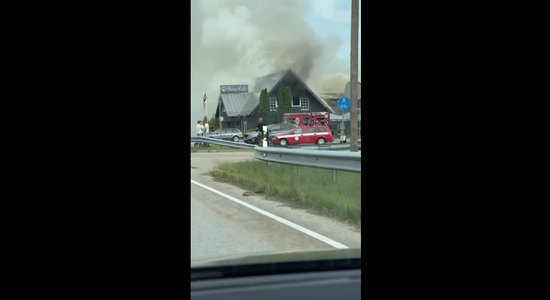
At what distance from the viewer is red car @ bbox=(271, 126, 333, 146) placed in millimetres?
11000

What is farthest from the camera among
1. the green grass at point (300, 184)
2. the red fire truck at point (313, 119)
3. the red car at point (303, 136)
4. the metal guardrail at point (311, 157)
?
the red car at point (303, 136)

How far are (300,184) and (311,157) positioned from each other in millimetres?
597

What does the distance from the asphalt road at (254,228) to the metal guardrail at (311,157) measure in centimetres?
86

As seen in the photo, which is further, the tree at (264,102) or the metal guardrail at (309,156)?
the metal guardrail at (309,156)

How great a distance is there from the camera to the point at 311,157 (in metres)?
9.19

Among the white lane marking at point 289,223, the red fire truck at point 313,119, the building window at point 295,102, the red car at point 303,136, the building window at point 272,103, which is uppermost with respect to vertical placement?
the building window at point 295,102

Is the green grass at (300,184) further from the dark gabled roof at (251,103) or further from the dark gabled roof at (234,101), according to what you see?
the dark gabled roof at (234,101)

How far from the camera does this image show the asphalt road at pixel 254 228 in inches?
204

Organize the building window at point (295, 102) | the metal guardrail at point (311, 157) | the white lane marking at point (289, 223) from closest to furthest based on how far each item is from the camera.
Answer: the white lane marking at point (289, 223) → the building window at point (295, 102) → the metal guardrail at point (311, 157)

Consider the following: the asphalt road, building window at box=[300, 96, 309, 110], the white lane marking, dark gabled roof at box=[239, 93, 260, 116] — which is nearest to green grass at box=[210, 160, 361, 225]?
the asphalt road

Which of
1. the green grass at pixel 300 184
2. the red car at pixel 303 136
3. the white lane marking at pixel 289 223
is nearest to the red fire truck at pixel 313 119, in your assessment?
the red car at pixel 303 136
